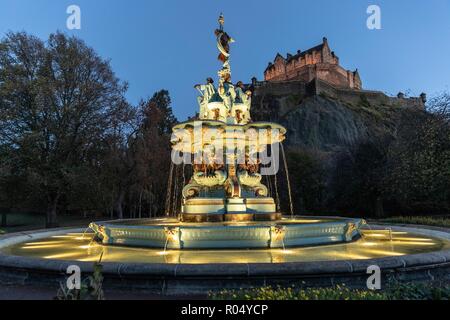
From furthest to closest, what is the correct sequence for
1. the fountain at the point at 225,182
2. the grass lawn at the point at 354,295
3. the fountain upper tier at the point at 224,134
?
the fountain upper tier at the point at 224,134, the fountain at the point at 225,182, the grass lawn at the point at 354,295

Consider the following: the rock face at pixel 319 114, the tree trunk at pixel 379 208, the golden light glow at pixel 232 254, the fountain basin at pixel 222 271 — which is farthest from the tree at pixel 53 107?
the rock face at pixel 319 114

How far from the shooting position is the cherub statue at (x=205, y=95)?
14777 millimetres

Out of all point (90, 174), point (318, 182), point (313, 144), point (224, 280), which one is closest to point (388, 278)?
point (224, 280)

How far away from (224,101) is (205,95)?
3.02 feet

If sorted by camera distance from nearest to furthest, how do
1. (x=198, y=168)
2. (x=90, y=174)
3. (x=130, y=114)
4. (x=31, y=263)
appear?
(x=31, y=263) < (x=198, y=168) < (x=90, y=174) < (x=130, y=114)

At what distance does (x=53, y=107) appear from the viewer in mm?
26547

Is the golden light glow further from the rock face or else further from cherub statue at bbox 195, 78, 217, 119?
the rock face

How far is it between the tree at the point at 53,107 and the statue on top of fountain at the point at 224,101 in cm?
1490

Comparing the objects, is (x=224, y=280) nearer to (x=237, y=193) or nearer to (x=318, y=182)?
(x=237, y=193)

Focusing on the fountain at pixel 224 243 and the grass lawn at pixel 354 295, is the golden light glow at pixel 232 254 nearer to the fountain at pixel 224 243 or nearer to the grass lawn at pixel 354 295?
the fountain at pixel 224 243

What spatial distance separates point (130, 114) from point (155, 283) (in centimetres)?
2690

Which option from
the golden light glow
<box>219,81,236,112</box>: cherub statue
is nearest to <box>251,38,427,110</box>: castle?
<box>219,81,236,112</box>: cherub statue

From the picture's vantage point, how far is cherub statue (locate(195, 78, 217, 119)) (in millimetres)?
14777
